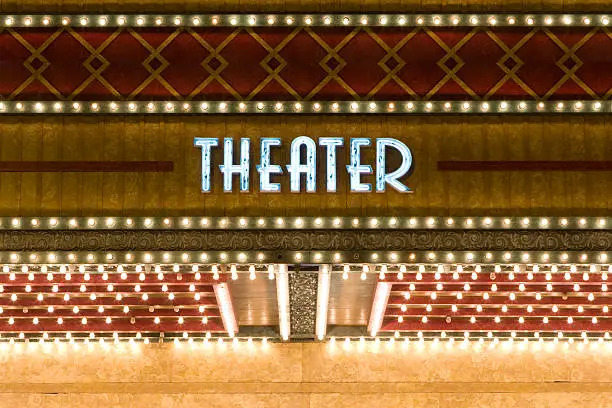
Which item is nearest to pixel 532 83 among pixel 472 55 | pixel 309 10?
pixel 472 55

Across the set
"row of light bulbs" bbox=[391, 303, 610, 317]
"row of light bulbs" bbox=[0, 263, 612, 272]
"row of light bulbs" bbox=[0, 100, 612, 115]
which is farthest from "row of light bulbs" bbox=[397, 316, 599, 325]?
"row of light bulbs" bbox=[0, 100, 612, 115]

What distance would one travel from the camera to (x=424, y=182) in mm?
11805

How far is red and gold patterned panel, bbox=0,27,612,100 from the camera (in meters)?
12.1

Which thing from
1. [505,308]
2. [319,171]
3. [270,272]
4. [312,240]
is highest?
[319,171]

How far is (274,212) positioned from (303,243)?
0.60 meters

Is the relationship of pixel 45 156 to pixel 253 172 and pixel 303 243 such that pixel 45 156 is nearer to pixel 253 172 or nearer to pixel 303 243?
pixel 253 172

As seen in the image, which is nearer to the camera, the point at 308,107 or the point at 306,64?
the point at 308,107

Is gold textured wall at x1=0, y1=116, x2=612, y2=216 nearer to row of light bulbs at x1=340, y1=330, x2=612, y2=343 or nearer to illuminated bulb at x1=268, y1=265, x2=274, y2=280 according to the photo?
illuminated bulb at x1=268, y1=265, x2=274, y2=280

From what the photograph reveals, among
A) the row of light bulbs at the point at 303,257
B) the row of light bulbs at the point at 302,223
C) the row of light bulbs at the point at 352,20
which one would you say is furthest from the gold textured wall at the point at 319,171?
the row of light bulbs at the point at 352,20

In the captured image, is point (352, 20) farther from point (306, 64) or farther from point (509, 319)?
point (509, 319)

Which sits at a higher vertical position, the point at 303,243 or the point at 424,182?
the point at 424,182

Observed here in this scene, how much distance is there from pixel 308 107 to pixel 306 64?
0.67 m

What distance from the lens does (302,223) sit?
38.2ft

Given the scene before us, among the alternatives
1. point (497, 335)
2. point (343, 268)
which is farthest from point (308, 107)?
point (497, 335)
